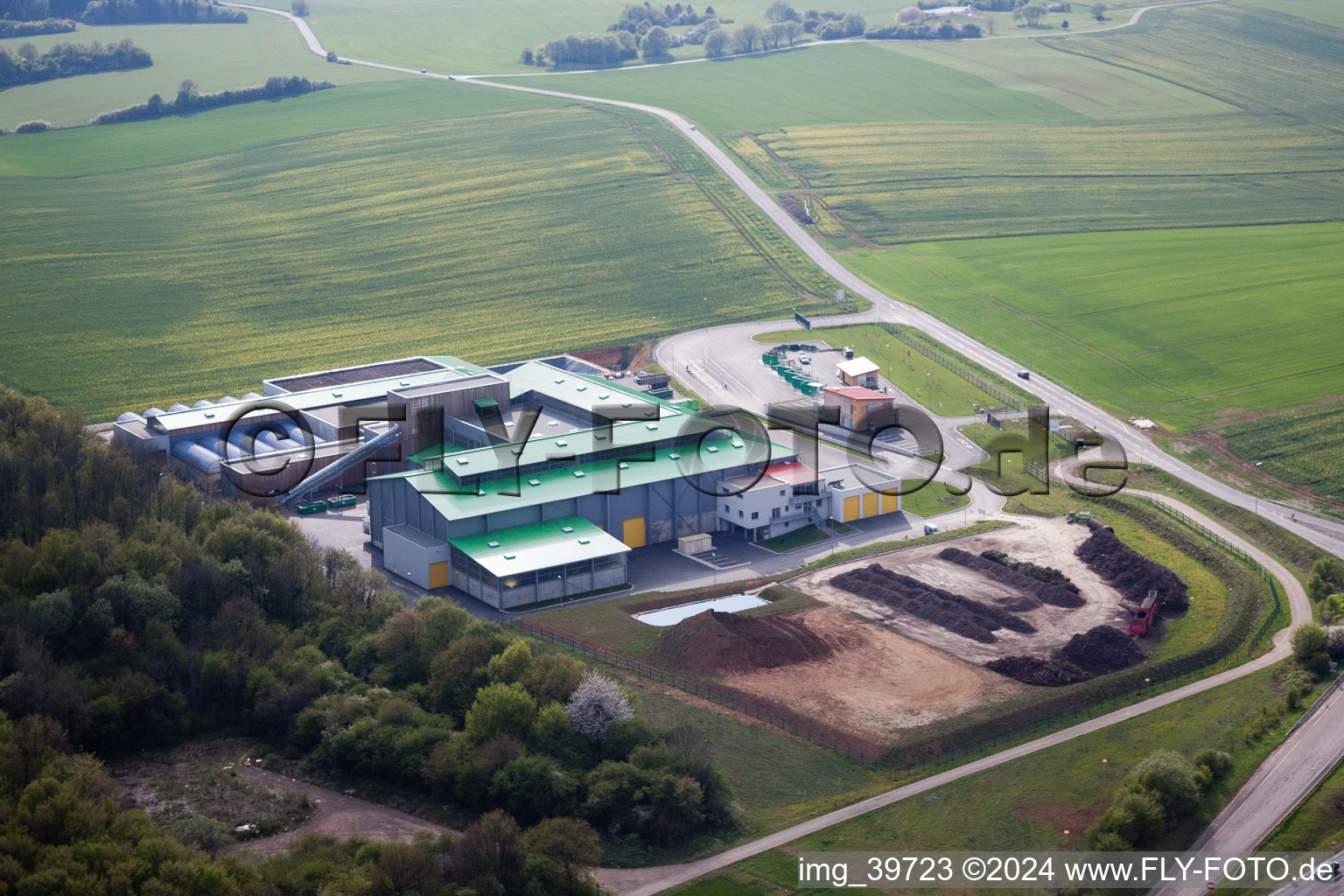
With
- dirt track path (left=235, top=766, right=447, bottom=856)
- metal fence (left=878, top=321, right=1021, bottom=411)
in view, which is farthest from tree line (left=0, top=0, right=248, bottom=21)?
dirt track path (left=235, top=766, right=447, bottom=856)

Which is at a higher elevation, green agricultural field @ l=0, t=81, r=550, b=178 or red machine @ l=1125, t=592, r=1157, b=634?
green agricultural field @ l=0, t=81, r=550, b=178


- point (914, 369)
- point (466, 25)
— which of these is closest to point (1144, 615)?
point (914, 369)

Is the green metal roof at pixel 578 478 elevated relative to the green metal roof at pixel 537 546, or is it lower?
elevated

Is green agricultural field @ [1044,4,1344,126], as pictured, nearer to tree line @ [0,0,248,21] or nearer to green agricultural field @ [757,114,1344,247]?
green agricultural field @ [757,114,1344,247]

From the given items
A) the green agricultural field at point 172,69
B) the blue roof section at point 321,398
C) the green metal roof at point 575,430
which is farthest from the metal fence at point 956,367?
the green agricultural field at point 172,69

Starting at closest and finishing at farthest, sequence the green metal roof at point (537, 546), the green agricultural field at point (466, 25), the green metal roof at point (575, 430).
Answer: the green metal roof at point (537, 546), the green metal roof at point (575, 430), the green agricultural field at point (466, 25)

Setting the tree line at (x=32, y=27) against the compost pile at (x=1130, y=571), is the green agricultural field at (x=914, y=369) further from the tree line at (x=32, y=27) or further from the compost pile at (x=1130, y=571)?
the tree line at (x=32, y=27)
